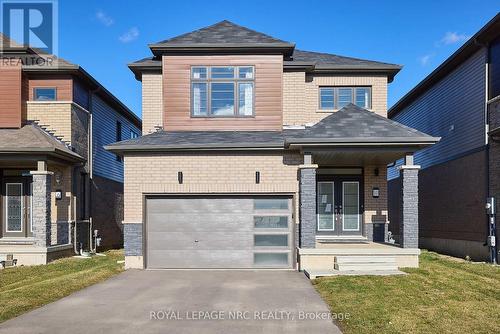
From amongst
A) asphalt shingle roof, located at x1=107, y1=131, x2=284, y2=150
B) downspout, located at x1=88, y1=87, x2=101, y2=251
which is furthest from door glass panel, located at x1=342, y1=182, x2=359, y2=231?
downspout, located at x1=88, y1=87, x2=101, y2=251

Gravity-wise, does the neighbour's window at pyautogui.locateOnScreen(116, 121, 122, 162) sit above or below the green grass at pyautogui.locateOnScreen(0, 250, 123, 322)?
above

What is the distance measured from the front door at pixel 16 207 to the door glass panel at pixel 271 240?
9.33m

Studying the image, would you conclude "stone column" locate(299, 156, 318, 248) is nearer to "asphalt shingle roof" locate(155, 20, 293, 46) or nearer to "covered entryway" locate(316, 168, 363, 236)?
"covered entryway" locate(316, 168, 363, 236)

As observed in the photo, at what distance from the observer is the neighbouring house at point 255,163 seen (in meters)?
12.4

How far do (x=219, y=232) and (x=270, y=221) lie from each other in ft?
5.35

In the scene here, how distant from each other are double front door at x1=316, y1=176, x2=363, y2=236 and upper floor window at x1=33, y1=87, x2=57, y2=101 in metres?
11.2

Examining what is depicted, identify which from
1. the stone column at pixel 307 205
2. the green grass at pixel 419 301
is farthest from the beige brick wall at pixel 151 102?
the green grass at pixel 419 301

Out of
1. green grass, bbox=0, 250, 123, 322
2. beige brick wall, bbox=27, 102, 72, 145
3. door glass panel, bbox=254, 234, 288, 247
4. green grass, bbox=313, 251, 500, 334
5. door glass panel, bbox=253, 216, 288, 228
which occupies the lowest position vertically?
green grass, bbox=0, 250, 123, 322

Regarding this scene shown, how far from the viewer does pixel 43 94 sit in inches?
666

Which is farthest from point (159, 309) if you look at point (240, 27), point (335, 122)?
point (240, 27)

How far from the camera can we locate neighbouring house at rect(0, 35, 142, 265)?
14.7 meters

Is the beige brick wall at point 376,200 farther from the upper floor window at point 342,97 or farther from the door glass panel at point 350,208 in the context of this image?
the upper floor window at point 342,97

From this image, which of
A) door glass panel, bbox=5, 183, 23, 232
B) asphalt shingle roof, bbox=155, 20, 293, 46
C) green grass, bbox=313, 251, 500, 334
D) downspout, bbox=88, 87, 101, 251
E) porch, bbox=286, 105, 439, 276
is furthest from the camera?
downspout, bbox=88, 87, 101, 251

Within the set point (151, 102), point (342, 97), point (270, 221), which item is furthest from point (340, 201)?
point (151, 102)
